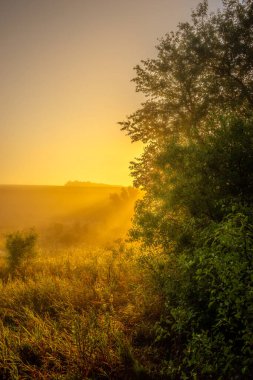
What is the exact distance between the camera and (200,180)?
8008 millimetres

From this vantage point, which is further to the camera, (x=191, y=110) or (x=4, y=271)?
(x=4, y=271)

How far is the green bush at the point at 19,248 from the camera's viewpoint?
18.5 metres

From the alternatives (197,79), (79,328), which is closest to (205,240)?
(79,328)

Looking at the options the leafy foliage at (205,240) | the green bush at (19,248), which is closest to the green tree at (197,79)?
the leafy foliage at (205,240)

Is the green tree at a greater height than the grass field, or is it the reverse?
the green tree

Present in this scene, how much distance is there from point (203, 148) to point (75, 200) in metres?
105

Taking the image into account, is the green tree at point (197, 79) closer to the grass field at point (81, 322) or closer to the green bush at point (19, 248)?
the grass field at point (81, 322)

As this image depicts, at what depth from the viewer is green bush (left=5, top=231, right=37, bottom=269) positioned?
60.6 ft

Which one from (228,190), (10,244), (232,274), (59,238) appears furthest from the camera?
(59,238)

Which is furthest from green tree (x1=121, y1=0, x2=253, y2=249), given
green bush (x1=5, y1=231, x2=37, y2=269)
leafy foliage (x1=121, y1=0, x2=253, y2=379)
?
green bush (x1=5, y1=231, x2=37, y2=269)

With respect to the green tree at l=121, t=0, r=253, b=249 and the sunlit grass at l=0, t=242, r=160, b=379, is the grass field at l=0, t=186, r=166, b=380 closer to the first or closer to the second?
the sunlit grass at l=0, t=242, r=160, b=379

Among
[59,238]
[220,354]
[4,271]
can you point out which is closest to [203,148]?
[220,354]

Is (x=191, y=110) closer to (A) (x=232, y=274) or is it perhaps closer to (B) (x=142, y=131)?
(B) (x=142, y=131)

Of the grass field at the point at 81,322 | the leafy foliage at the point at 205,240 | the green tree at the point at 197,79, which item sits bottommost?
the grass field at the point at 81,322
